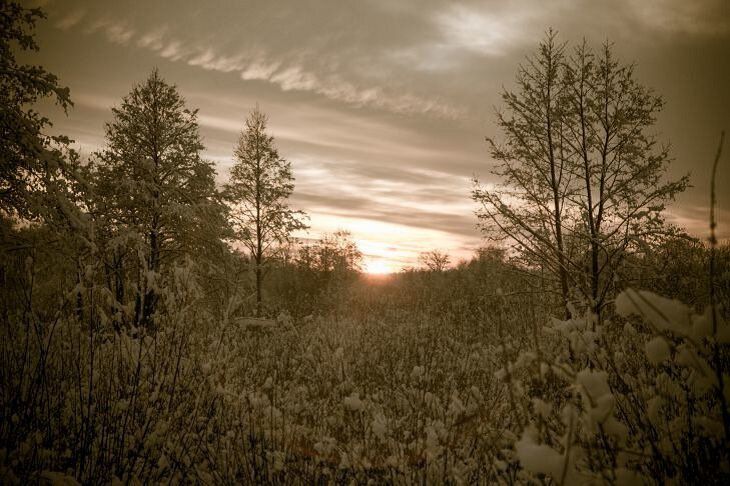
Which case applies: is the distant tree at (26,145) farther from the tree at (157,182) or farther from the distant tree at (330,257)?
the distant tree at (330,257)

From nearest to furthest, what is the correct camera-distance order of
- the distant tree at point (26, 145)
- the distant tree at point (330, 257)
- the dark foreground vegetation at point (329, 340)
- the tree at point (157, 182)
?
the dark foreground vegetation at point (329, 340) → the distant tree at point (26, 145) → the tree at point (157, 182) → the distant tree at point (330, 257)

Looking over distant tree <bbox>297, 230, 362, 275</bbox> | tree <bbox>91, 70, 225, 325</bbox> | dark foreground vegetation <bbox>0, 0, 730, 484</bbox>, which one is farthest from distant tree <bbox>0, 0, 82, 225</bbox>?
distant tree <bbox>297, 230, 362, 275</bbox>

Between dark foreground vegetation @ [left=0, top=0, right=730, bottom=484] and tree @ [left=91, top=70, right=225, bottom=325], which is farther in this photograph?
tree @ [left=91, top=70, right=225, bottom=325]

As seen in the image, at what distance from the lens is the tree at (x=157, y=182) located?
13.6 metres

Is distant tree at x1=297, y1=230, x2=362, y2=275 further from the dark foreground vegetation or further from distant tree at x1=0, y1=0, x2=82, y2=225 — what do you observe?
distant tree at x1=0, y1=0, x2=82, y2=225

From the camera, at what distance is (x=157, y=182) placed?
1429 centimetres

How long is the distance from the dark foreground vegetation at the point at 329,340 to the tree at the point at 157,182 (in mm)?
86

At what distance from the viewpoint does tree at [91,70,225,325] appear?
1361 centimetres

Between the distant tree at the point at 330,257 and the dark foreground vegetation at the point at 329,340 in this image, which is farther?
the distant tree at the point at 330,257

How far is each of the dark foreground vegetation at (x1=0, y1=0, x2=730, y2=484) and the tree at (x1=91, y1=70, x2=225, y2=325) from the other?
3.4 inches

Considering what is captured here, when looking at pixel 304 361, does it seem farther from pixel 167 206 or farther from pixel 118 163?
pixel 118 163

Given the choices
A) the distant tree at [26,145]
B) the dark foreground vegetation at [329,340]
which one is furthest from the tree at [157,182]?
the distant tree at [26,145]

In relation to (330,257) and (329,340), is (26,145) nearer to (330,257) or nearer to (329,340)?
(329,340)

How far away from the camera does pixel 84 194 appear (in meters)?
8.30
